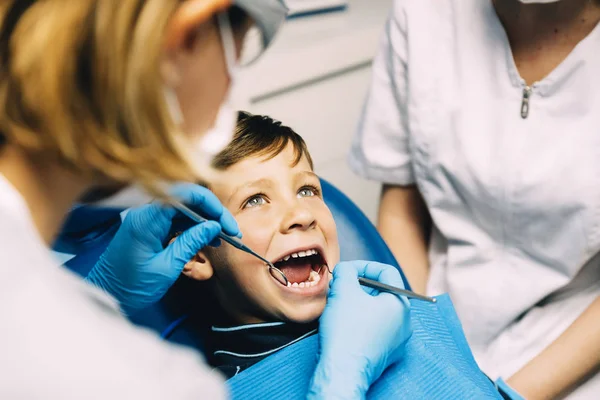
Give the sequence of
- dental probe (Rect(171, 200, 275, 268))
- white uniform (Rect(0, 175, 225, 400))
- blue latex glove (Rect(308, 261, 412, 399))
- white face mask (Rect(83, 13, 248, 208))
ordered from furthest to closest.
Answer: dental probe (Rect(171, 200, 275, 268))
blue latex glove (Rect(308, 261, 412, 399))
white face mask (Rect(83, 13, 248, 208))
white uniform (Rect(0, 175, 225, 400))

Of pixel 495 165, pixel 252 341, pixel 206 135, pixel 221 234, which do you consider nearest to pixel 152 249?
pixel 221 234

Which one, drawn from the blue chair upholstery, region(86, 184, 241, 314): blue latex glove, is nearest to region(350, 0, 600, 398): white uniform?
the blue chair upholstery

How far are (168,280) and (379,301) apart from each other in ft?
1.23

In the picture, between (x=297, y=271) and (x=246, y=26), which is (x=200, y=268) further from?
(x=246, y=26)

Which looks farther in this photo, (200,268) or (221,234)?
(200,268)

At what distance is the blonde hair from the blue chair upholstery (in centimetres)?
57

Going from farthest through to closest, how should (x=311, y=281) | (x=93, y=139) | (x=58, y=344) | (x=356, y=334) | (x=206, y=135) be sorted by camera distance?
(x=311, y=281)
(x=356, y=334)
(x=206, y=135)
(x=93, y=139)
(x=58, y=344)

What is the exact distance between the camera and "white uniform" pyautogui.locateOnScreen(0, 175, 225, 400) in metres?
0.52

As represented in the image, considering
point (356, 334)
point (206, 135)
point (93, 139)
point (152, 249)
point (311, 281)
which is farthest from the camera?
point (311, 281)

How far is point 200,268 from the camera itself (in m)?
1.23

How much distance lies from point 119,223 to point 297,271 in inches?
15.6

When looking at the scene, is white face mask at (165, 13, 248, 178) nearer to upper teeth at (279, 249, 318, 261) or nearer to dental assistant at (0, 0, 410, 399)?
dental assistant at (0, 0, 410, 399)

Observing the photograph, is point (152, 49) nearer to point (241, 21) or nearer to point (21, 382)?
point (241, 21)

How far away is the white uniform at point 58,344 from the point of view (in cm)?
52
